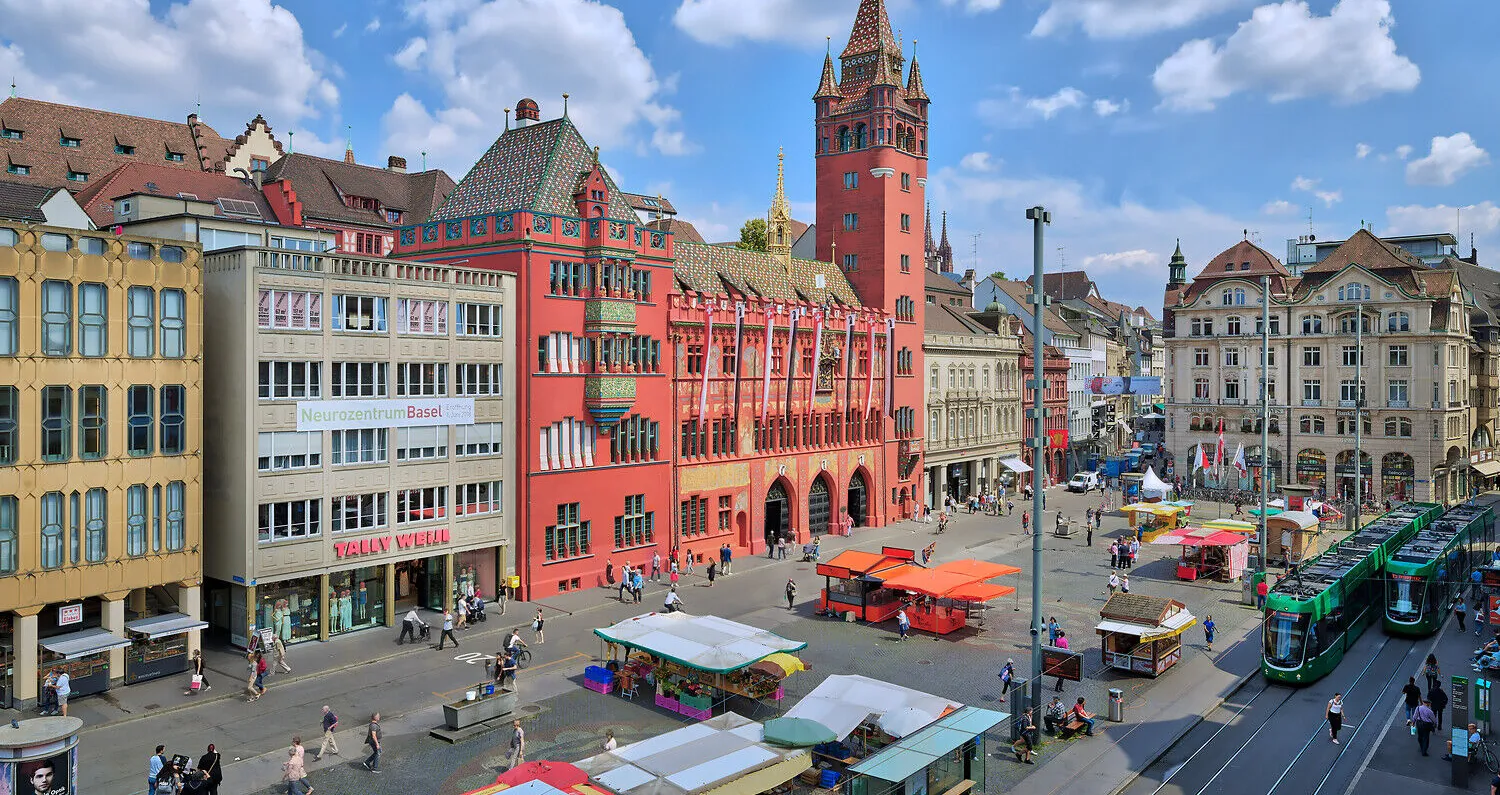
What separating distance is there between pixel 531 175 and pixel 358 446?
650 inches

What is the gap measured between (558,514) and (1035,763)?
27185 mm

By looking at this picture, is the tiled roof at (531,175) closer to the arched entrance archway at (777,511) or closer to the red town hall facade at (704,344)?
the red town hall facade at (704,344)

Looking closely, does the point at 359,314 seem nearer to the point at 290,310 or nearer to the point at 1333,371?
the point at 290,310

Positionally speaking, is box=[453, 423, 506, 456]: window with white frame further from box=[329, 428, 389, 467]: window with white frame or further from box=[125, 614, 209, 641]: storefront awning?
box=[125, 614, 209, 641]: storefront awning

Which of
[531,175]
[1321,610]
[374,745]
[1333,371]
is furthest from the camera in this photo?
[1333,371]

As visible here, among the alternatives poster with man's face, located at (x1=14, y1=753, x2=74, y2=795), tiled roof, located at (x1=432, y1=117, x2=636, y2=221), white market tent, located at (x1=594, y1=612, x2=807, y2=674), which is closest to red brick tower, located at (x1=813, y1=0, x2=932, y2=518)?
tiled roof, located at (x1=432, y1=117, x2=636, y2=221)

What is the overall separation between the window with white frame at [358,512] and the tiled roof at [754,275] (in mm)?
22408

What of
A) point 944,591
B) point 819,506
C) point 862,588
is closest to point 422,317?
point 862,588

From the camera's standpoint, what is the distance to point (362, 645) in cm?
4112

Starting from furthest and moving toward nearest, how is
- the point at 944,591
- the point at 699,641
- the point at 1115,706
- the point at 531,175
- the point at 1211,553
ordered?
the point at 1211,553 < the point at 531,175 < the point at 944,591 < the point at 699,641 < the point at 1115,706

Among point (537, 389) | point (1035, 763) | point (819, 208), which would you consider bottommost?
point (1035, 763)

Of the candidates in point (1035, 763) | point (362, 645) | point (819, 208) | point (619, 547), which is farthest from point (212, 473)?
point (819, 208)

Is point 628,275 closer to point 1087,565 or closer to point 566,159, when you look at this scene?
point 566,159

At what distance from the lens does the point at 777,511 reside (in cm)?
6612
